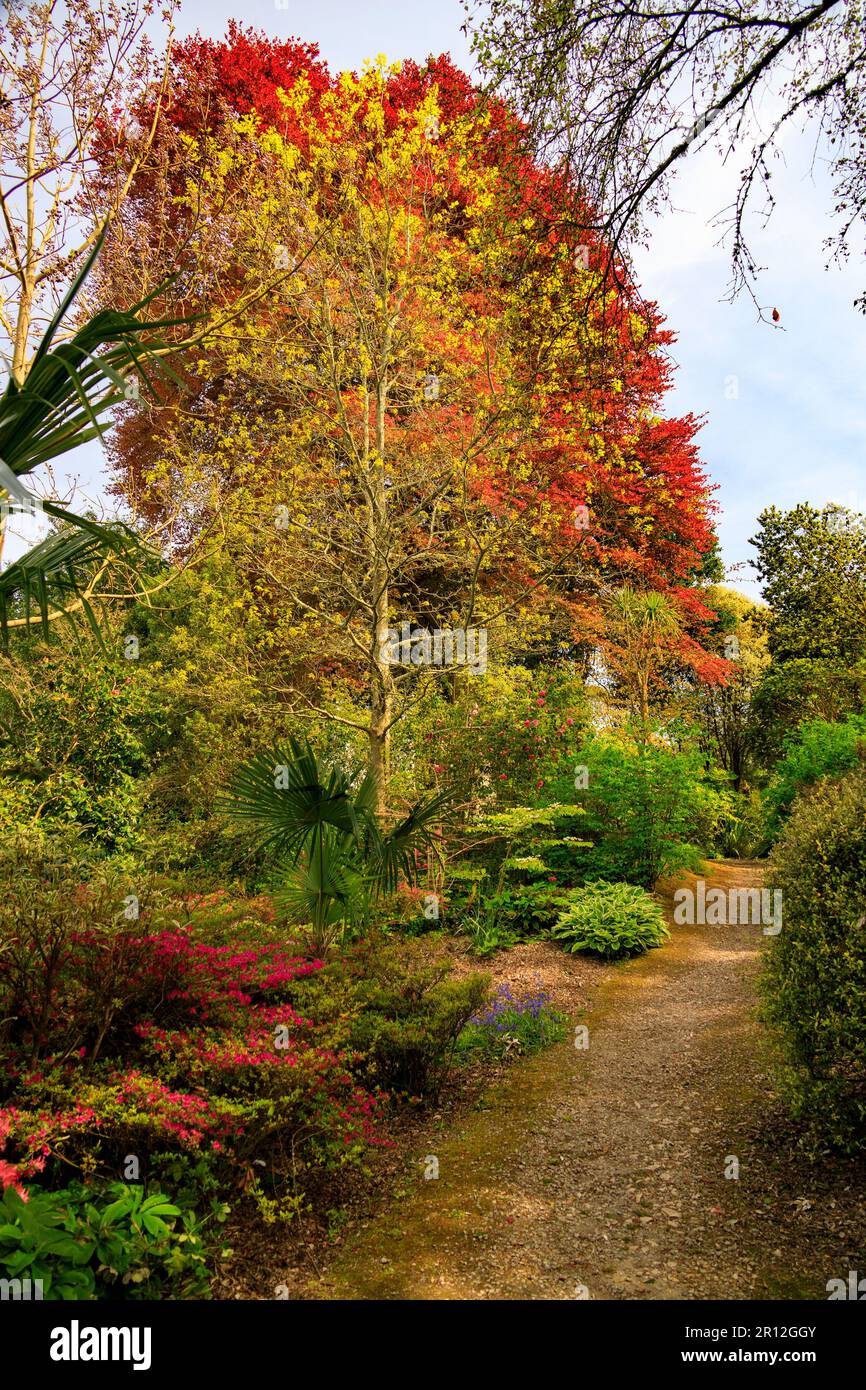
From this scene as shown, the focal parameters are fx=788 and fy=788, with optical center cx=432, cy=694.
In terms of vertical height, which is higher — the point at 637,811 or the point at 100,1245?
the point at 637,811

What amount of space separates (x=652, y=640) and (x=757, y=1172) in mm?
10760

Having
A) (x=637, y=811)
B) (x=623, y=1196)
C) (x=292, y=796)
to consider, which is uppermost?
(x=292, y=796)

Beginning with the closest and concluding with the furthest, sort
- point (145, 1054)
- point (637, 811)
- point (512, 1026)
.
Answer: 1. point (145, 1054)
2. point (512, 1026)
3. point (637, 811)

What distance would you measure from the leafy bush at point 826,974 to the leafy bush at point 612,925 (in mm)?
3886

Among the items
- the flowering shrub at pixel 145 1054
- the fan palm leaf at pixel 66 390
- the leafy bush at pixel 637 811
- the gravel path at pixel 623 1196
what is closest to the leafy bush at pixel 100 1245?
the flowering shrub at pixel 145 1054

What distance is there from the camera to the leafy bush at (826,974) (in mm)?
3766

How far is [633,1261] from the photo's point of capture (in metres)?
3.44

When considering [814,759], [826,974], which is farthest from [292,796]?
[814,759]

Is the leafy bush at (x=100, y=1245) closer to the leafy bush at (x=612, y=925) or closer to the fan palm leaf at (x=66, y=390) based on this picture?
the fan palm leaf at (x=66, y=390)

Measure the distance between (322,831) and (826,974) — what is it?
303 centimetres

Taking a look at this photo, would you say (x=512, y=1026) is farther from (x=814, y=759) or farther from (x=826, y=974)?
(x=814, y=759)

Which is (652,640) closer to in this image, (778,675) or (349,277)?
(778,675)

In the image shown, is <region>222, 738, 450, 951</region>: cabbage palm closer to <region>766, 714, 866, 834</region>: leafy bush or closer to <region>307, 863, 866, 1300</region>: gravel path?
<region>307, 863, 866, 1300</region>: gravel path

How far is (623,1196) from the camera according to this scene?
3.99 metres
